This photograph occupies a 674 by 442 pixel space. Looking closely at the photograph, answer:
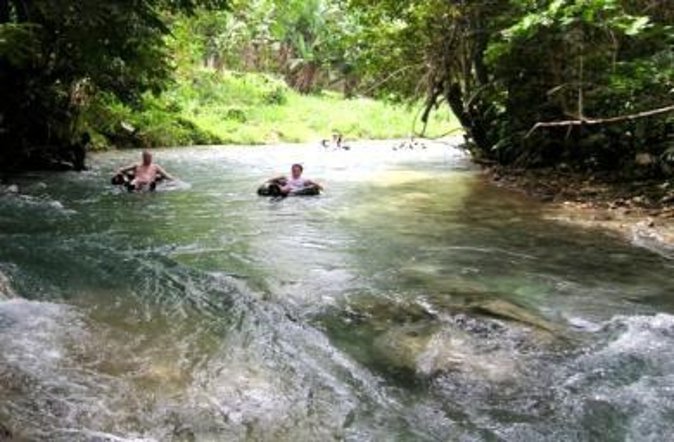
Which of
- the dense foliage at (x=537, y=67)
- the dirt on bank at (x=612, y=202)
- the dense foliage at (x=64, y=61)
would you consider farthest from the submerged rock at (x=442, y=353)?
the dense foliage at (x=64, y=61)

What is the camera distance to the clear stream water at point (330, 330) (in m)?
4.87

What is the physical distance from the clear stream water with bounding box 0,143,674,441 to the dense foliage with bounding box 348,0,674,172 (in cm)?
267

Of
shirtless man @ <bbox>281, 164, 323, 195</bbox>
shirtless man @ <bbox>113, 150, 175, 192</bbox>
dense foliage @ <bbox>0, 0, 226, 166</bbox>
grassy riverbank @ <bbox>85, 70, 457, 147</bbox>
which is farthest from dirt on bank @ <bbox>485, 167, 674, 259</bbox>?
grassy riverbank @ <bbox>85, 70, 457, 147</bbox>

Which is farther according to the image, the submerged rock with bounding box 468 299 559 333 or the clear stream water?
the submerged rock with bounding box 468 299 559 333

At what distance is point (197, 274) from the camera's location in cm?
850

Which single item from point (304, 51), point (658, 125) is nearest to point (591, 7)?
point (658, 125)

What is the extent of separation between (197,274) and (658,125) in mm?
7983

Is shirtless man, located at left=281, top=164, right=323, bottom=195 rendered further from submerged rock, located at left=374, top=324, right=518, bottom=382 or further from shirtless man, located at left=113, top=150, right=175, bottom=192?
submerged rock, located at left=374, top=324, right=518, bottom=382

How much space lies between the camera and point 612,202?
1275cm

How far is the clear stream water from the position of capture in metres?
4.87

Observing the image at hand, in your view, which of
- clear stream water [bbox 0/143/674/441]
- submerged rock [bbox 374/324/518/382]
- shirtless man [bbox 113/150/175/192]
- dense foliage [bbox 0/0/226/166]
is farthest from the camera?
shirtless man [bbox 113/150/175/192]

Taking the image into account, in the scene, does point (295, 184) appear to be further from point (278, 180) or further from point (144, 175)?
point (144, 175)

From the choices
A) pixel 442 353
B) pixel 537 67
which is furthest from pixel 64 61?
pixel 442 353

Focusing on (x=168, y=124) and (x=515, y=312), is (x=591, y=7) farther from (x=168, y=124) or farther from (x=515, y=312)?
(x=168, y=124)
